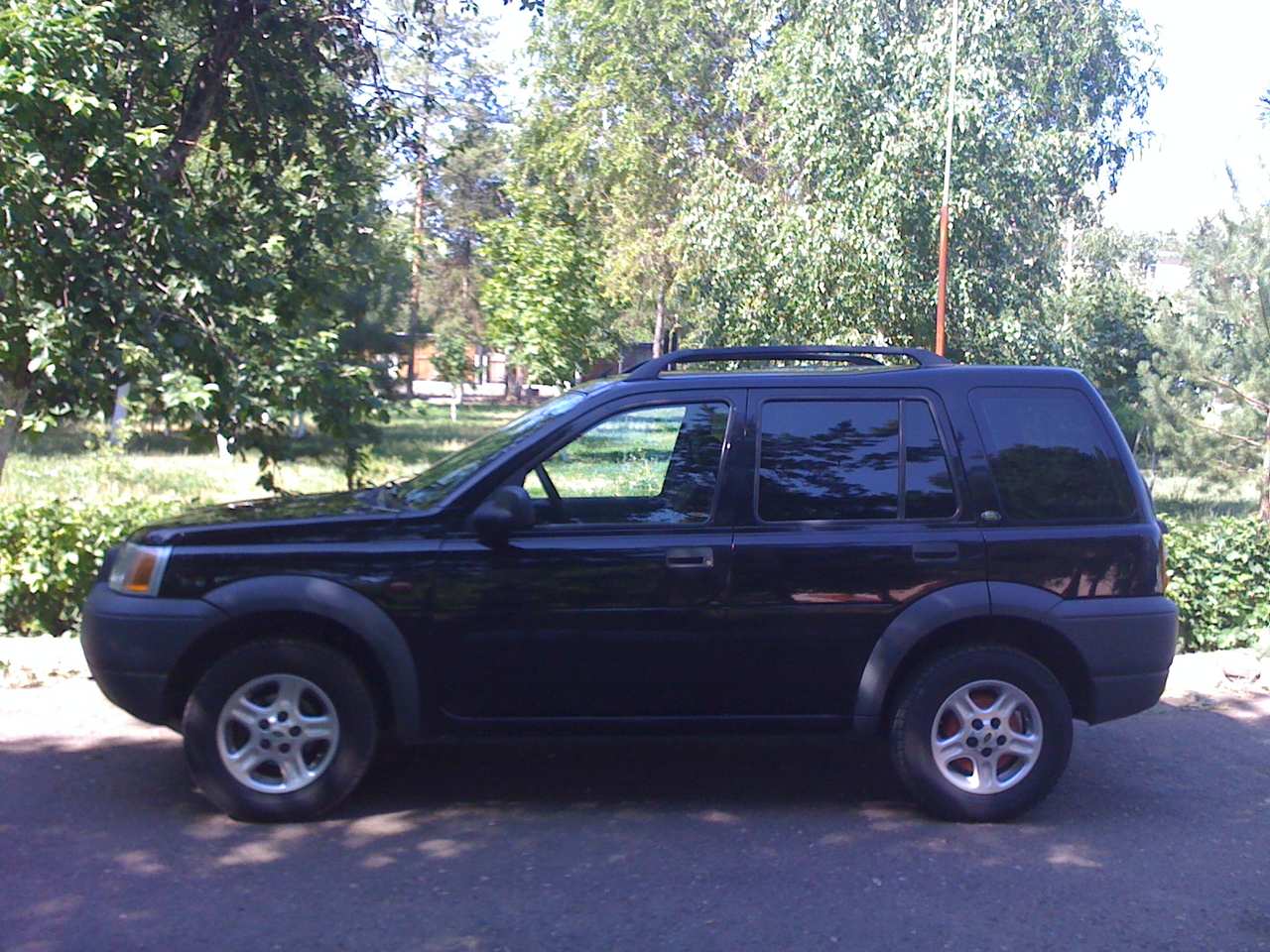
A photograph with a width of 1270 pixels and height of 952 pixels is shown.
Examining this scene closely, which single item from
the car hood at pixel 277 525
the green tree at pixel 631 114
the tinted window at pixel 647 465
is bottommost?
the car hood at pixel 277 525

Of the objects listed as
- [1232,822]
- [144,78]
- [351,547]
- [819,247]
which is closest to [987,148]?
[819,247]

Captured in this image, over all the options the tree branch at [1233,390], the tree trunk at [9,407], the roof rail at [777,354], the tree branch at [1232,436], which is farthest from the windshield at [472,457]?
the tree branch at [1232,436]

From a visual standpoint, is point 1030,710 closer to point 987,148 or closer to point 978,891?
point 978,891

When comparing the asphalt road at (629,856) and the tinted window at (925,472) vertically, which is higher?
the tinted window at (925,472)

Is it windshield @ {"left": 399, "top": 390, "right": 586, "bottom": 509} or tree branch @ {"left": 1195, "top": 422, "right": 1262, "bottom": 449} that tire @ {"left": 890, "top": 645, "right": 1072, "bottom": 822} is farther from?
tree branch @ {"left": 1195, "top": 422, "right": 1262, "bottom": 449}

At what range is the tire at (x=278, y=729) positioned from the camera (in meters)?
5.35

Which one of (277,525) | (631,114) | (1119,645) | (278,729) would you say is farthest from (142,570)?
(631,114)

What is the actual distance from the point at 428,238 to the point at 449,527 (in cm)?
445

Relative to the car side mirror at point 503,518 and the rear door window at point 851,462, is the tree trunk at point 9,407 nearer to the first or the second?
the car side mirror at point 503,518

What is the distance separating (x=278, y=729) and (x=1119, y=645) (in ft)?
11.6

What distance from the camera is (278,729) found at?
539 cm

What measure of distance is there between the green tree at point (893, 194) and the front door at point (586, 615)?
10193 millimetres

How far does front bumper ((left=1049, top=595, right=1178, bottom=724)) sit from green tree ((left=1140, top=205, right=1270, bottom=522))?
9.22 m

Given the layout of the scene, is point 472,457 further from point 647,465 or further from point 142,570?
point 142,570
